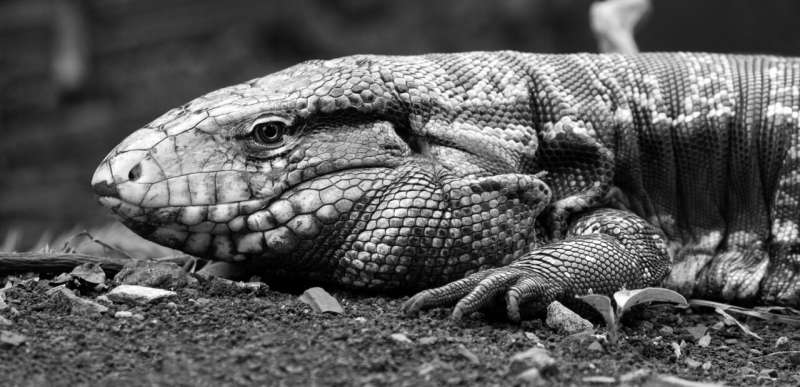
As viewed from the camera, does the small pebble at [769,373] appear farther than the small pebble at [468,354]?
Yes

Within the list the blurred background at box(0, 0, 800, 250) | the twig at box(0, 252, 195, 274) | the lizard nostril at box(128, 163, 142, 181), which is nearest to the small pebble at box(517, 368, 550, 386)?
the lizard nostril at box(128, 163, 142, 181)

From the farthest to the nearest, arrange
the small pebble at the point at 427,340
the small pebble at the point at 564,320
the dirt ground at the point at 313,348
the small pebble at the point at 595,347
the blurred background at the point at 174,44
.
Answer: the blurred background at the point at 174,44
the small pebble at the point at 564,320
the small pebble at the point at 595,347
the small pebble at the point at 427,340
the dirt ground at the point at 313,348

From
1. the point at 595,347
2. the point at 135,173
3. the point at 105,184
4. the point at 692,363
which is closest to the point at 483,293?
the point at 595,347

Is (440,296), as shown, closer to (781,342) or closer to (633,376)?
(633,376)

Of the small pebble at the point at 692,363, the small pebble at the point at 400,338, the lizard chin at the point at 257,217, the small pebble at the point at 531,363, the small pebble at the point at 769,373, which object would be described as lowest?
the small pebble at the point at 769,373

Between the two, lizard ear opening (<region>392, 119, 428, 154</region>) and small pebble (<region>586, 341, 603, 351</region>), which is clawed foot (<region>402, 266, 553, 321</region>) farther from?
lizard ear opening (<region>392, 119, 428, 154</region>)

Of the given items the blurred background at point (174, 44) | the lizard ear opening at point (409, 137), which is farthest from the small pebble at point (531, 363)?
the blurred background at point (174, 44)

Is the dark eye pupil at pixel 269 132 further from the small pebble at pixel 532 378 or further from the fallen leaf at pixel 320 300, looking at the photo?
the small pebble at pixel 532 378

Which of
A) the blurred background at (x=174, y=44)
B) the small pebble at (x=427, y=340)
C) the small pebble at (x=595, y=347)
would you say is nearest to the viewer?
the small pebble at (x=427, y=340)
